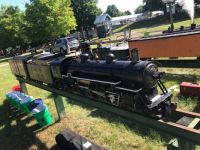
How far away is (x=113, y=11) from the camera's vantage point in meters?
145

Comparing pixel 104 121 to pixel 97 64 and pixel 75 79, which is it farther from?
pixel 97 64

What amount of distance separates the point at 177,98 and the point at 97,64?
399cm

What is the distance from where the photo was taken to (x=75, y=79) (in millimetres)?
6809

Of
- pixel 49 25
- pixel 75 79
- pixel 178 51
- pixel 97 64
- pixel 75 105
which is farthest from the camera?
pixel 49 25

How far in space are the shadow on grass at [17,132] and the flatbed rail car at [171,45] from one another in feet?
22.2

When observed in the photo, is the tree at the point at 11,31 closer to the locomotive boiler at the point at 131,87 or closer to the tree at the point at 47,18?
the tree at the point at 47,18

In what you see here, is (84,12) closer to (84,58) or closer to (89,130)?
(89,130)

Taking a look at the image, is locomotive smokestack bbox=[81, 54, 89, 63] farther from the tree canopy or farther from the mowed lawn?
the tree canopy

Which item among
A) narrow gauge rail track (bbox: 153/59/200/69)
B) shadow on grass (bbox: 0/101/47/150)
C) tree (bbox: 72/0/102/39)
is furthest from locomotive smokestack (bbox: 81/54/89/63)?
tree (bbox: 72/0/102/39)

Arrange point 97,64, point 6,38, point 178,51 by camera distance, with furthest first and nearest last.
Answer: point 6,38, point 178,51, point 97,64

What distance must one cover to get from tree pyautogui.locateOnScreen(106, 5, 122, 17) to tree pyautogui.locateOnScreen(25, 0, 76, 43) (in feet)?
340

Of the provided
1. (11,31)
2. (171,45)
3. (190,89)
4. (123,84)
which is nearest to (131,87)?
(123,84)

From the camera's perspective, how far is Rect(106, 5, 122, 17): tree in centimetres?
14325

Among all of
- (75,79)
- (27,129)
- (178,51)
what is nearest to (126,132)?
(75,79)
